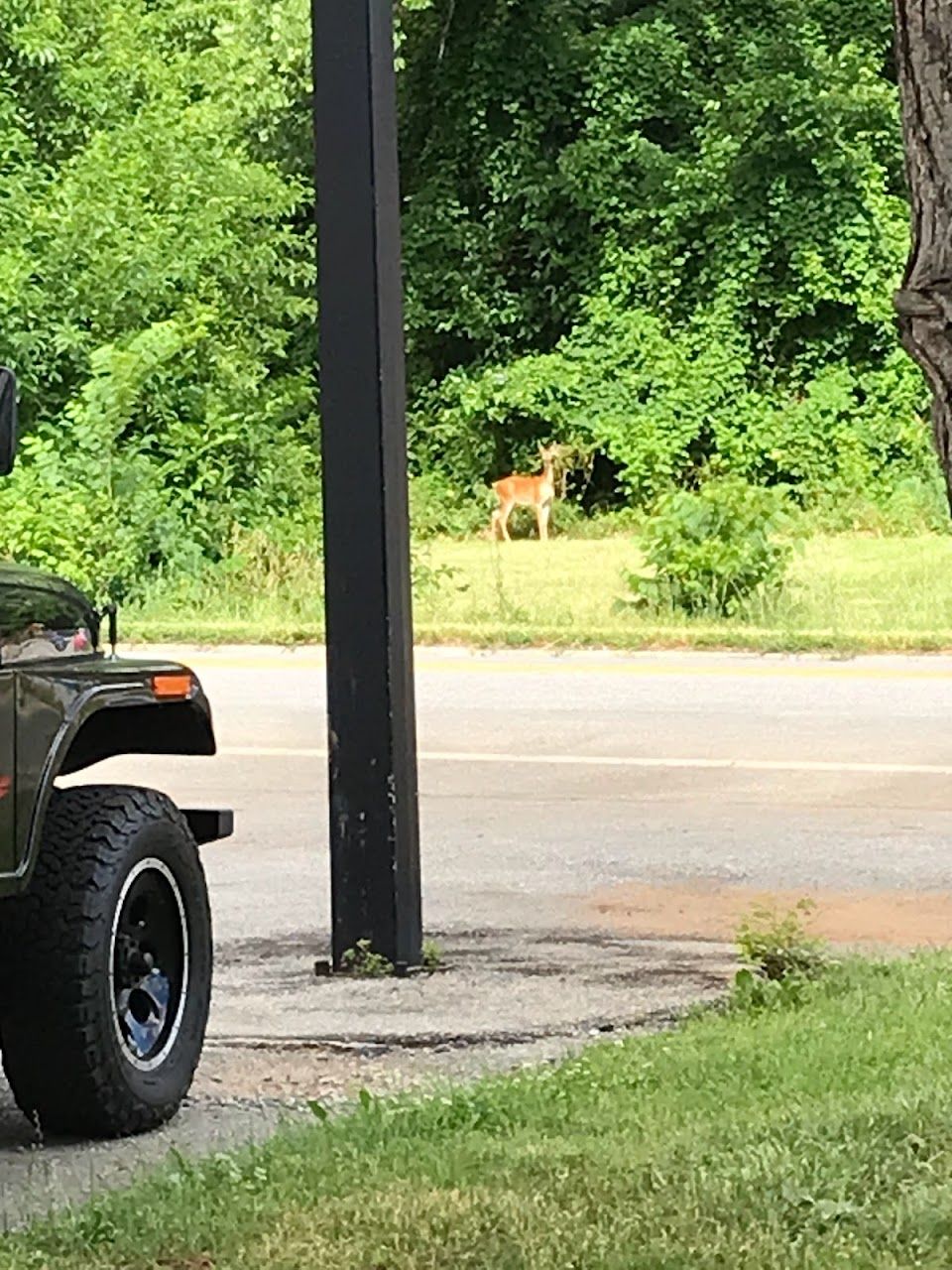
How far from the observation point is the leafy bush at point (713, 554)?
2005 cm

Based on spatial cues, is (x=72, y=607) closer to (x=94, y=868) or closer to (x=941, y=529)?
(x=94, y=868)

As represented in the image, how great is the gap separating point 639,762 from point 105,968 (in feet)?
24.6

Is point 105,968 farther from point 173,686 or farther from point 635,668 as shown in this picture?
point 635,668

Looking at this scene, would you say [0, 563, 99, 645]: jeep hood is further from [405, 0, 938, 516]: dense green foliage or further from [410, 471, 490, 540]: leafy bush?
[405, 0, 938, 516]: dense green foliage

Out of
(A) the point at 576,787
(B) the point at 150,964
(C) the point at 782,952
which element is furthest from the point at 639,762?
(B) the point at 150,964

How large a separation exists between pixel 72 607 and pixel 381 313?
6.56 ft

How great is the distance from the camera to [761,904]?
32.1ft

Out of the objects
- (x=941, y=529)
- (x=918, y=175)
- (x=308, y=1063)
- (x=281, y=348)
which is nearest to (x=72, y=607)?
(x=308, y=1063)

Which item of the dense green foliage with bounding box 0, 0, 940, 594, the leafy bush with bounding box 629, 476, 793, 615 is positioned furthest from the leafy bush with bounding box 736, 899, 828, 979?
the dense green foliage with bounding box 0, 0, 940, 594

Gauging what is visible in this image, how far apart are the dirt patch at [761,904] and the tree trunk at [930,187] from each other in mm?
4549

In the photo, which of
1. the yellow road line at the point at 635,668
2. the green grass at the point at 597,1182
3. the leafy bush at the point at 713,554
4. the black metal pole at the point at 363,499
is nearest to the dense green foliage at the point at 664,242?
the leafy bush at the point at 713,554

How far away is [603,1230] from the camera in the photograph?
4.77m

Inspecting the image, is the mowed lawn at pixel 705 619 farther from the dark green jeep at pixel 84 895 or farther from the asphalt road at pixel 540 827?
the dark green jeep at pixel 84 895

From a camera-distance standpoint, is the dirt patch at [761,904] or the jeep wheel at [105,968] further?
the dirt patch at [761,904]
